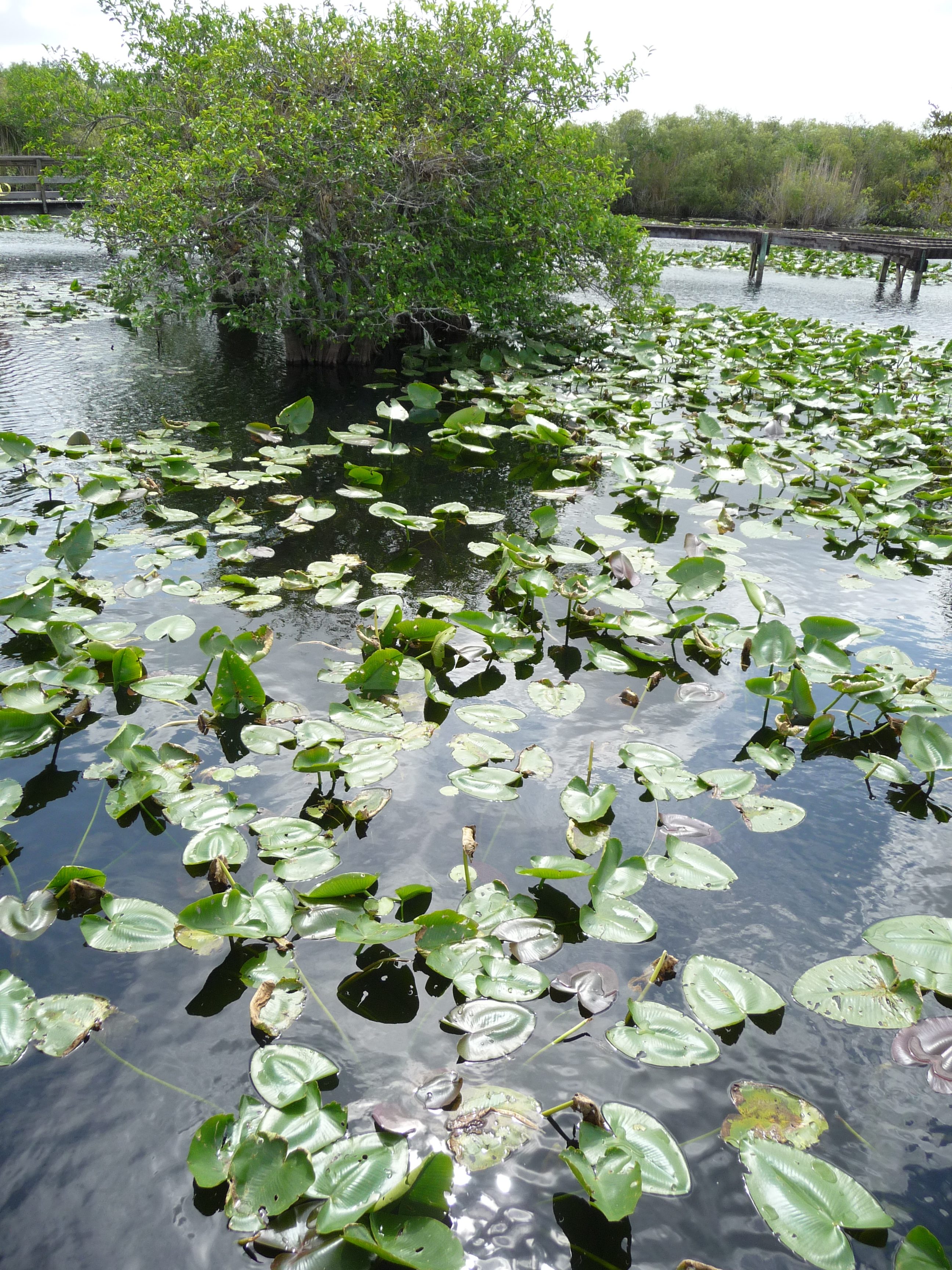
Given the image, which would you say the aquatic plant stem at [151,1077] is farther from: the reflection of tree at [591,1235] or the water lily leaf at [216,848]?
the reflection of tree at [591,1235]

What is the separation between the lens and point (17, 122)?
61.1 ft

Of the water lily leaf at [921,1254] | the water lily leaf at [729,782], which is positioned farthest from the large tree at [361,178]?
the water lily leaf at [921,1254]

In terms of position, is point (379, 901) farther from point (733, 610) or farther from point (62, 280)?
point (62, 280)

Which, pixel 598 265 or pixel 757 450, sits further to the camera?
pixel 598 265

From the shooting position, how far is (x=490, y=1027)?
1161 mm

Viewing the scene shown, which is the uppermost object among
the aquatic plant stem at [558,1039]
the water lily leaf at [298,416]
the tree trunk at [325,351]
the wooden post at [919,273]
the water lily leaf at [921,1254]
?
the wooden post at [919,273]

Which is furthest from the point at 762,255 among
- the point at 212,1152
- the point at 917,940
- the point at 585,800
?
the point at 212,1152

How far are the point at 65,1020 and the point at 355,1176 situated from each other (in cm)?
53

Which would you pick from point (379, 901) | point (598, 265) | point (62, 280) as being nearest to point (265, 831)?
point (379, 901)

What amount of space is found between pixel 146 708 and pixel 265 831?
63 centimetres

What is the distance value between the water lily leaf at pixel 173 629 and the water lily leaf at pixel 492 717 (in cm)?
77

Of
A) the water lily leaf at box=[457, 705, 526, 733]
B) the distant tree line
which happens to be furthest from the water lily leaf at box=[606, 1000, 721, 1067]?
the distant tree line

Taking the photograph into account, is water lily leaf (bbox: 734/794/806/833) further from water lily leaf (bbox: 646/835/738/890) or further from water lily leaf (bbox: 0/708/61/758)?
water lily leaf (bbox: 0/708/61/758)

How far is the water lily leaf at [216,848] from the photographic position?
4.61 ft
